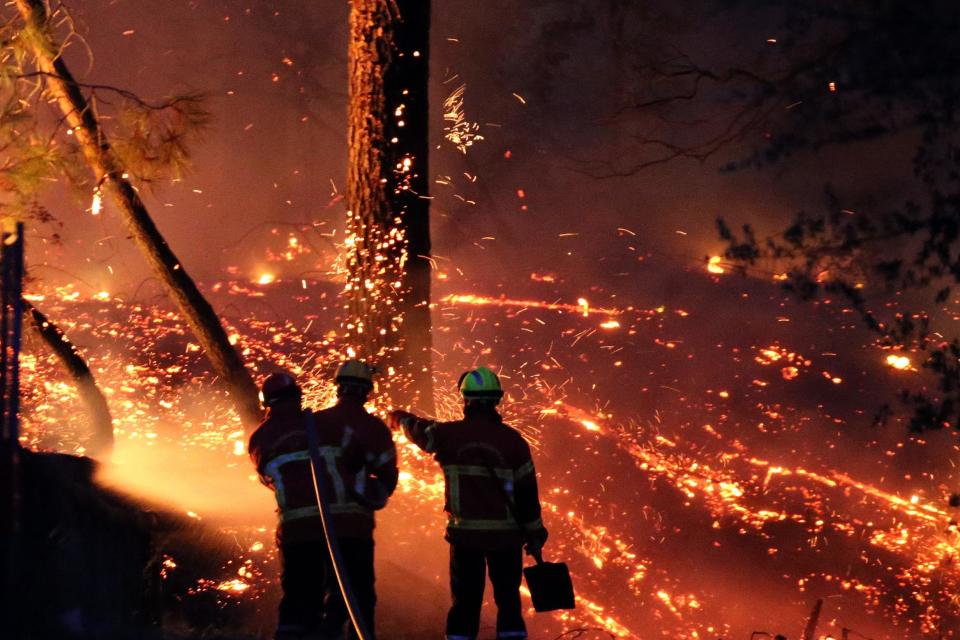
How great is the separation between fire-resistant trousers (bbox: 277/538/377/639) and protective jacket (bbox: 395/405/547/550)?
21.3 inches

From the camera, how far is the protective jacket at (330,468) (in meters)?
5.39

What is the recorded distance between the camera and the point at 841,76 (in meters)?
9.16

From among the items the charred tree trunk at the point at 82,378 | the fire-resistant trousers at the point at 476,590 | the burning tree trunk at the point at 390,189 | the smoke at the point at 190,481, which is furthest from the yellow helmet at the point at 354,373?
the charred tree trunk at the point at 82,378

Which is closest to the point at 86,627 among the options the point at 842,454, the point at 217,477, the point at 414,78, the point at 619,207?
the point at 217,477

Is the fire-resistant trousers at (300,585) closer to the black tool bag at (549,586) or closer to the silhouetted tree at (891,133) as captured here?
the black tool bag at (549,586)

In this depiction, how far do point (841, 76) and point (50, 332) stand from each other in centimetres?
776

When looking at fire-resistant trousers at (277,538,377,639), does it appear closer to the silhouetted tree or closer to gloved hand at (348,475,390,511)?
gloved hand at (348,475,390,511)

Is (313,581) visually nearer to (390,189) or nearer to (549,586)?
(549,586)

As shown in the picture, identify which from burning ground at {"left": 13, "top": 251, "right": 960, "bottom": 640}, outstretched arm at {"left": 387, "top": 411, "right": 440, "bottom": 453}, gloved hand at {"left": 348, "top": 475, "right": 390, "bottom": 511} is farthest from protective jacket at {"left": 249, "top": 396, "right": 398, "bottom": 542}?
burning ground at {"left": 13, "top": 251, "right": 960, "bottom": 640}

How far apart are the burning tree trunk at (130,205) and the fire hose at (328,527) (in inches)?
158

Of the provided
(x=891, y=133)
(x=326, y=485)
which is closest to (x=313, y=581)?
(x=326, y=485)

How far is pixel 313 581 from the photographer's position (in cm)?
550

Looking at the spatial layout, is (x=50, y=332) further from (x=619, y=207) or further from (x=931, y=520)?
(x=619, y=207)

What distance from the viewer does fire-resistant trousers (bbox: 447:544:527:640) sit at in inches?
225
